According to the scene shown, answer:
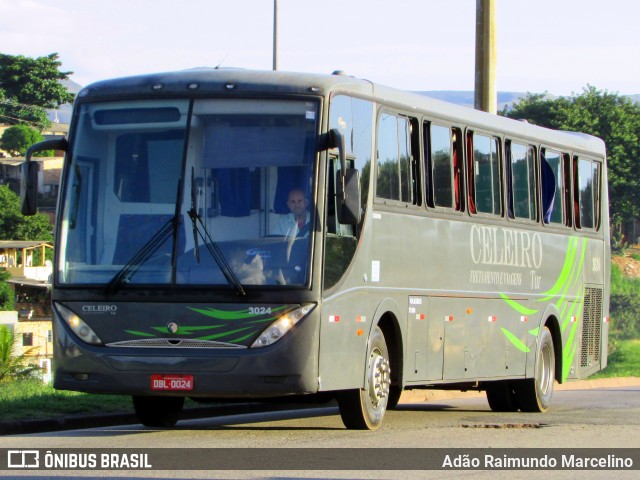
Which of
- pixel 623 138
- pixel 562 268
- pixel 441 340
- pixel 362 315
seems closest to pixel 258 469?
pixel 362 315

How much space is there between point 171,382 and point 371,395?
2255 millimetres

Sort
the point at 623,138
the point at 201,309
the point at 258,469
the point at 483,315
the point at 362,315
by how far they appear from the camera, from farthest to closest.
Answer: the point at 623,138 < the point at 483,315 < the point at 362,315 < the point at 201,309 < the point at 258,469

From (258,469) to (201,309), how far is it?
2513 mm

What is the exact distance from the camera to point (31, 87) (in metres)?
117

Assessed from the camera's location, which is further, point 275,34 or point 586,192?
point 275,34

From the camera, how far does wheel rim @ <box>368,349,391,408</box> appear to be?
1350 cm

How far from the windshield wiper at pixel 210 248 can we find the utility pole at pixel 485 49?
36.8 feet

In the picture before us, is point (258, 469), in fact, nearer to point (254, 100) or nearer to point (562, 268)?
point (254, 100)

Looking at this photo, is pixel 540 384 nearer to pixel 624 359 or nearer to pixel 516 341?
pixel 516 341

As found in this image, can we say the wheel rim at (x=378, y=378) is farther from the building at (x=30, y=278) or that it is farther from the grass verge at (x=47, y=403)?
the building at (x=30, y=278)

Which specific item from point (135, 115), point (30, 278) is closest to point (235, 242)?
point (135, 115)

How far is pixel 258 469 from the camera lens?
995cm

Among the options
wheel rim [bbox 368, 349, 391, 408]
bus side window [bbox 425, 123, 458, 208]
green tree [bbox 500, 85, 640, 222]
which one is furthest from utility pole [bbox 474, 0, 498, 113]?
green tree [bbox 500, 85, 640, 222]

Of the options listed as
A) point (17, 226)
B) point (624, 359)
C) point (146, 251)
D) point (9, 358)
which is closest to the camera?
point (146, 251)
